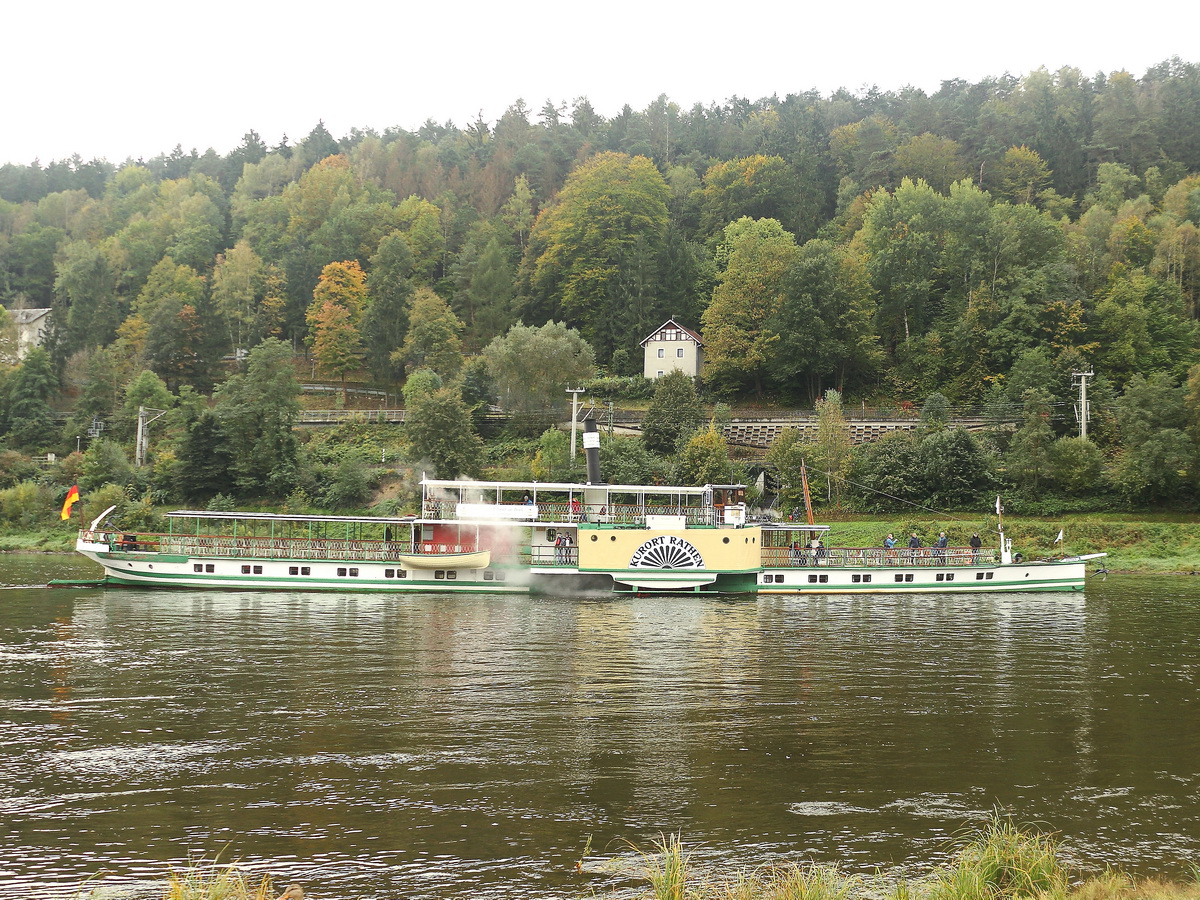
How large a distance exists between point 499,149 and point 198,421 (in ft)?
255

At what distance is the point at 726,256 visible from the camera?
99938 millimetres

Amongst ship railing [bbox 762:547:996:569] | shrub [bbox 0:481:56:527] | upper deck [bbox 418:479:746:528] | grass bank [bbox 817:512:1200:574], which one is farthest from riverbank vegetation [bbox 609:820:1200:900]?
shrub [bbox 0:481:56:527]

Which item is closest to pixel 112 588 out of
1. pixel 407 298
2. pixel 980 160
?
pixel 407 298

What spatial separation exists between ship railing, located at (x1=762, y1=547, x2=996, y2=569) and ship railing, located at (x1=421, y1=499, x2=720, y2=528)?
12.0 ft

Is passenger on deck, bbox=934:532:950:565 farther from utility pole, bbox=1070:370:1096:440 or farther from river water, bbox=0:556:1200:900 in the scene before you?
utility pole, bbox=1070:370:1096:440

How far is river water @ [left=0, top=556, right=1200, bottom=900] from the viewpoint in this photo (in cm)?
1605

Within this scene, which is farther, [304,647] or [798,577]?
[798,577]

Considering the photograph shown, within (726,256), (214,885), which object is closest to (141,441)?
(726,256)

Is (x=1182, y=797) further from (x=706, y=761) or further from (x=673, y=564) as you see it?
(x=673, y=564)

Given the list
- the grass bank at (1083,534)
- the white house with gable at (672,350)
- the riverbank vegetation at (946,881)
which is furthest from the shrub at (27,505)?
the riverbank vegetation at (946,881)

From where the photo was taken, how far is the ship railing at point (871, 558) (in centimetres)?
4884

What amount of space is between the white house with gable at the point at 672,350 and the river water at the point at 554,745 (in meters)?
52.8

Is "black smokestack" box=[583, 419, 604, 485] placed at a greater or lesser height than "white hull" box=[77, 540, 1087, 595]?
greater

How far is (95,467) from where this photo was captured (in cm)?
7456
